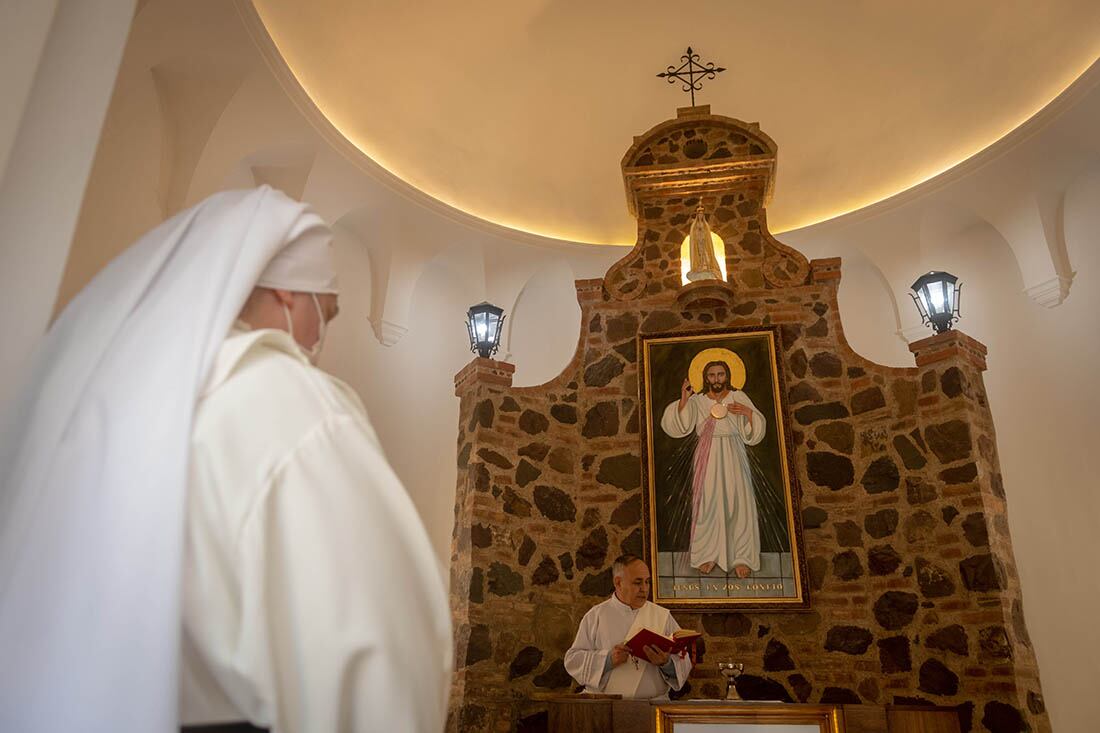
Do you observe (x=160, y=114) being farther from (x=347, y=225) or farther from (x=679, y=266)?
(x=679, y=266)

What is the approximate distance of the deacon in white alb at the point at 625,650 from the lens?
505 cm

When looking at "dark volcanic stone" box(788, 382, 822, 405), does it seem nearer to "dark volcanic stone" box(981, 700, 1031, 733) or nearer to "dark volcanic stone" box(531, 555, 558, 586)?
"dark volcanic stone" box(531, 555, 558, 586)

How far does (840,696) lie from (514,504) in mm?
2627

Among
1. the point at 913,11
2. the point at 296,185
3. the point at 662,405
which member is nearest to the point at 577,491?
the point at 662,405

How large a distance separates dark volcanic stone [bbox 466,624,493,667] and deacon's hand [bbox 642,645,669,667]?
1392mm

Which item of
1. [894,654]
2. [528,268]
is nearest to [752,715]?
[894,654]

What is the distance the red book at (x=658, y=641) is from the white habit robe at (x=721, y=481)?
4.00ft

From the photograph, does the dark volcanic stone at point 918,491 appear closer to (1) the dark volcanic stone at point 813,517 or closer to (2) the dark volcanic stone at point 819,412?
(1) the dark volcanic stone at point 813,517

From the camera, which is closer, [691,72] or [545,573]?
[545,573]

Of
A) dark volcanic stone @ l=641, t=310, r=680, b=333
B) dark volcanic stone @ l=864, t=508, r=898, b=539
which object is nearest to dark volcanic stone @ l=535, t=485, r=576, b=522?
dark volcanic stone @ l=641, t=310, r=680, b=333

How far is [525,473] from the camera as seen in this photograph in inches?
256

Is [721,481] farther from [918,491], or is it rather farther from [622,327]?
[622,327]

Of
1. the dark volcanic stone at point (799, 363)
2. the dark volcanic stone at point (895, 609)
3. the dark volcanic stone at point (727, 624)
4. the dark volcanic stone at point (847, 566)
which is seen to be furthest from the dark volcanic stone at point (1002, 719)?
the dark volcanic stone at point (799, 363)

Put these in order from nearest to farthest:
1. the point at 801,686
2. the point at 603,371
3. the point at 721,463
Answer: the point at 801,686, the point at 721,463, the point at 603,371
